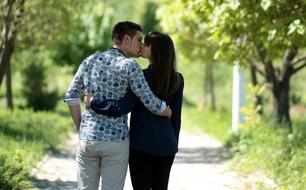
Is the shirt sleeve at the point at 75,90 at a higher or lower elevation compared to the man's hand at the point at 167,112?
higher

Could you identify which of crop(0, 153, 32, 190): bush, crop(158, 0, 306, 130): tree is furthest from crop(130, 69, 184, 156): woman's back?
crop(158, 0, 306, 130): tree

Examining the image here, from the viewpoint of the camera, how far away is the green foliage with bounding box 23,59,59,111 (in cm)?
2364

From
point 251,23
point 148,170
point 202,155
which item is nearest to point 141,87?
point 148,170

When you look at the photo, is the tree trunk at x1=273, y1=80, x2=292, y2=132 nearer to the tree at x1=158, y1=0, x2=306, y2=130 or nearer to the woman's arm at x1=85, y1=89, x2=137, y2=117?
the tree at x1=158, y1=0, x2=306, y2=130

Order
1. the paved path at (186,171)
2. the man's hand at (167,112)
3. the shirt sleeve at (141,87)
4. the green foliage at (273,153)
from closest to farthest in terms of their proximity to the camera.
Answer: the shirt sleeve at (141,87), the man's hand at (167,112), the green foliage at (273,153), the paved path at (186,171)

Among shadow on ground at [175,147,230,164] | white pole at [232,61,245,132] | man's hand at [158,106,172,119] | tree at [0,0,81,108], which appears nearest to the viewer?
man's hand at [158,106,172,119]

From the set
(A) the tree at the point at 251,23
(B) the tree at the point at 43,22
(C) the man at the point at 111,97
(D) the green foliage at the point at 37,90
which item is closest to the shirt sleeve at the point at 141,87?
(C) the man at the point at 111,97

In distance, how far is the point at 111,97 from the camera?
18.8 ft

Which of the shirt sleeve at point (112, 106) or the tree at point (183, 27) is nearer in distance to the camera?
the shirt sleeve at point (112, 106)

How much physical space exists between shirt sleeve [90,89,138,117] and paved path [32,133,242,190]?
161 inches

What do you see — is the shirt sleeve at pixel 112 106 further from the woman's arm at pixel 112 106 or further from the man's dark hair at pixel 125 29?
the man's dark hair at pixel 125 29

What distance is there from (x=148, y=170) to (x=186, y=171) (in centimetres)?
590

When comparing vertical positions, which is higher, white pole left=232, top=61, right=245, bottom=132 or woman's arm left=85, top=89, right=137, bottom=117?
woman's arm left=85, top=89, right=137, bottom=117

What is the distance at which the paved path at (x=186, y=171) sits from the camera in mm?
10156
